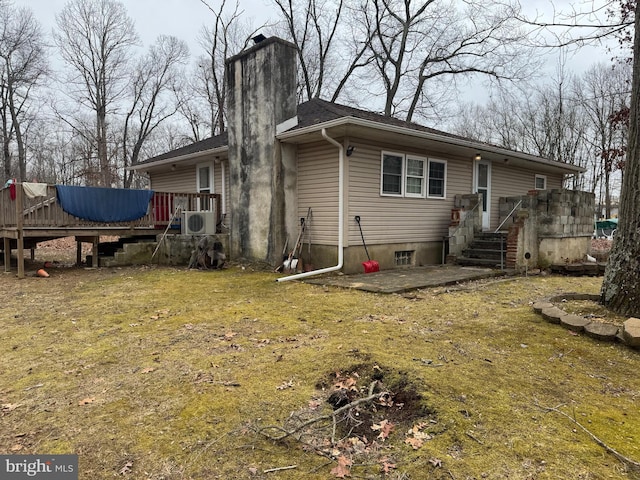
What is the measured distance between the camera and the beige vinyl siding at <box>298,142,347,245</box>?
9.23 meters

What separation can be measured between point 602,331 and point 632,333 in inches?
12.3

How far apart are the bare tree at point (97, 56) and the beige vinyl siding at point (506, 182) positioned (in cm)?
2093

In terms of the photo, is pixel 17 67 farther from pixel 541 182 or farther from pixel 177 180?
pixel 541 182

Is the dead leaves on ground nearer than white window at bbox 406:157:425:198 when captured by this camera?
Yes

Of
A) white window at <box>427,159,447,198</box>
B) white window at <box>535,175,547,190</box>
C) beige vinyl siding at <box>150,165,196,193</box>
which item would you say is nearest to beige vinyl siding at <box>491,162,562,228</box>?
white window at <box>535,175,547,190</box>

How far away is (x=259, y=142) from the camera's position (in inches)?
393

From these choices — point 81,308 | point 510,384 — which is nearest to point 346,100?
point 81,308

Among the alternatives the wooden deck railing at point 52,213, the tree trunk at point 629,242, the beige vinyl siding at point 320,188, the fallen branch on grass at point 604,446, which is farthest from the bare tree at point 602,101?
the fallen branch on grass at point 604,446

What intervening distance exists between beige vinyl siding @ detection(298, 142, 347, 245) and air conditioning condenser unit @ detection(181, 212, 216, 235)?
8.86 feet

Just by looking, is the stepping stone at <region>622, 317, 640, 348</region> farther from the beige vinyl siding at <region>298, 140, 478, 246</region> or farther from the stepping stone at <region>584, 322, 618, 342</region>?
the beige vinyl siding at <region>298, 140, 478, 246</region>

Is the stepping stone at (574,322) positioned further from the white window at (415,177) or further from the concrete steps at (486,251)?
the white window at (415,177)

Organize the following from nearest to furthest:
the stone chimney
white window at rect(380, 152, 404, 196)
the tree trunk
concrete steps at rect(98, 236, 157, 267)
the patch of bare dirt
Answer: the tree trunk < the stone chimney < white window at rect(380, 152, 404, 196) < concrete steps at rect(98, 236, 157, 267) < the patch of bare dirt

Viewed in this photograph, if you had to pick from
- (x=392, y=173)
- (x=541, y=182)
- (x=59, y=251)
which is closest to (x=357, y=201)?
(x=392, y=173)

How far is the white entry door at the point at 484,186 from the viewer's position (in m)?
12.1
